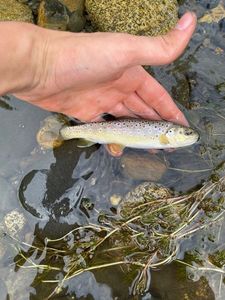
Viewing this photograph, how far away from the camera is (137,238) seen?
391cm

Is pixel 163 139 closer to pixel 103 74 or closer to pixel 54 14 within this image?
pixel 103 74

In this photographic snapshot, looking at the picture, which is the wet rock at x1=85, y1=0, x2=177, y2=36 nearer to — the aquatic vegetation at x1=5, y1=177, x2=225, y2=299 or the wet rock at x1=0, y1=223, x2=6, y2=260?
the aquatic vegetation at x1=5, y1=177, x2=225, y2=299

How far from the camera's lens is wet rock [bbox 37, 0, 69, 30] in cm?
456

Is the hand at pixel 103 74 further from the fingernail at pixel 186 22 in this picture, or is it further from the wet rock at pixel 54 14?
the wet rock at pixel 54 14

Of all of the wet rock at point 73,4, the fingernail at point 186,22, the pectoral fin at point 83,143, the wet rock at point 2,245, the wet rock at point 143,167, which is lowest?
the wet rock at point 2,245

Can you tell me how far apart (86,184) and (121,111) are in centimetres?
75

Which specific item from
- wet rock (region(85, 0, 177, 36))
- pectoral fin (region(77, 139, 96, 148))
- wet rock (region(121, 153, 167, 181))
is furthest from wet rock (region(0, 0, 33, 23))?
wet rock (region(121, 153, 167, 181))

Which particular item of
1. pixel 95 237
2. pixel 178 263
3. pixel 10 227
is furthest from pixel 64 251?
pixel 178 263

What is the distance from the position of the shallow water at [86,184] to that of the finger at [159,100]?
1.01ft

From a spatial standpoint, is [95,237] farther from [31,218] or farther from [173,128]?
[173,128]

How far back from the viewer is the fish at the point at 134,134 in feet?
12.8

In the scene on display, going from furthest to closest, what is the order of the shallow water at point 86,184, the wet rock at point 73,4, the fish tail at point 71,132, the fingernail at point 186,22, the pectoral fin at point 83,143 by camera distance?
1. the wet rock at point 73,4
2. the pectoral fin at point 83,143
3. the fish tail at point 71,132
4. the shallow water at point 86,184
5. the fingernail at point 186,22

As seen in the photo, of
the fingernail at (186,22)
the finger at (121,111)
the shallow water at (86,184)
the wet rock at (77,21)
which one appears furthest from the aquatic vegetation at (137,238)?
the wet rock at (77,21)

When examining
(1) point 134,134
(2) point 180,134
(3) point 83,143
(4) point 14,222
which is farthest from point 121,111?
(4) point 14,222
